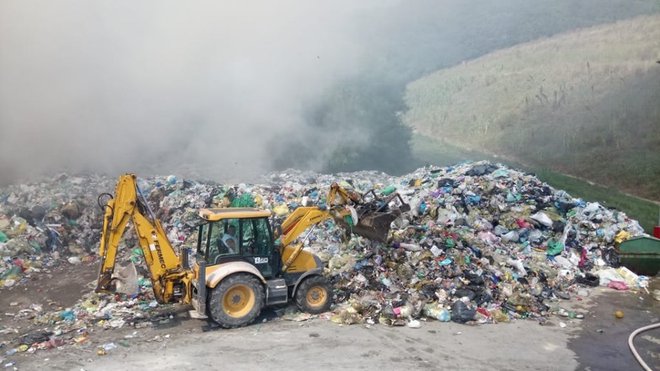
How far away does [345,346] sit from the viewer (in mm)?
6523

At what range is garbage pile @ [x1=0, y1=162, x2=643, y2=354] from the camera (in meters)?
7.83

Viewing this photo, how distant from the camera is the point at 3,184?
49.4 feet

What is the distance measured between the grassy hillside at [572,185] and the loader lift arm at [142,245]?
13366 millimetres

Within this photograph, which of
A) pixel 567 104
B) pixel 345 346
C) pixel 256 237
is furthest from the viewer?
pixel 567 104

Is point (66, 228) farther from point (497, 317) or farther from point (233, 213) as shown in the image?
point (497, 317)

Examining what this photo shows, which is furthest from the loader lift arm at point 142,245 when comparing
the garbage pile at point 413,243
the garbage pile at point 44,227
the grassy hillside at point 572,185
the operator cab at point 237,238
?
the grassy hillside at point 572,185

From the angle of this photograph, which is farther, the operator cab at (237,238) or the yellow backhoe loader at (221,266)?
the operator cab at (237,238)

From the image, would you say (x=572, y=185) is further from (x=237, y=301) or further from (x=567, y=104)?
(x=237, y=301)

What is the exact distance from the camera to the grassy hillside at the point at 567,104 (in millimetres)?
25656

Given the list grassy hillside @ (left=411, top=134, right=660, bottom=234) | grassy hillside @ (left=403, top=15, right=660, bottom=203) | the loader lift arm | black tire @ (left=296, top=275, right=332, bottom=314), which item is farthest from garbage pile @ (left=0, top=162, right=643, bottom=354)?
grassy hillside @ (left=403, top=15, right=660, bottom=203)

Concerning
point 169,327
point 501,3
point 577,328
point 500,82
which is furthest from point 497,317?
point 501,3

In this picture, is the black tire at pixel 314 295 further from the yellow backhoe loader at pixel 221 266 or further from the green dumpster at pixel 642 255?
the green dumpster at pixel 642 255

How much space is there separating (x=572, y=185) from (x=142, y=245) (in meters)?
19.7

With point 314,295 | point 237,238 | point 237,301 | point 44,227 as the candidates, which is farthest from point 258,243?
point 44,227
